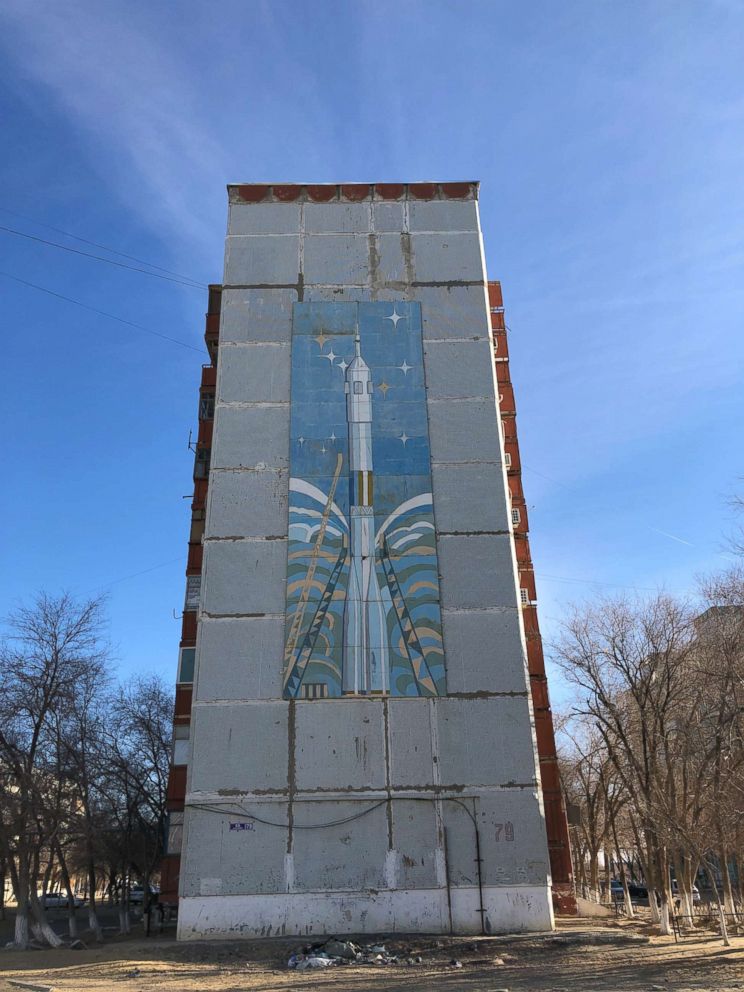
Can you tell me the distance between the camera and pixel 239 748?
20891 mm

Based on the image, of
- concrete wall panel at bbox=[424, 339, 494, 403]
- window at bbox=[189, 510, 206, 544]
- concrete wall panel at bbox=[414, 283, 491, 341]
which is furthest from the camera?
window at bbox=[189, 510, 206, 544]


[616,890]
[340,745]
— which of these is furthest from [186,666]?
[616,890]

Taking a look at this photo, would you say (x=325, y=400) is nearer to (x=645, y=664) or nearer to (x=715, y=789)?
(x=645, y=664)

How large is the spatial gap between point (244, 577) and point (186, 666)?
208 inches

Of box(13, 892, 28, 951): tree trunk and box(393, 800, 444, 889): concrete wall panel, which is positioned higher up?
box(393, 800, 444, 889): concrete wall panel

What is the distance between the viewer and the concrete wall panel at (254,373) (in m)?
25.3

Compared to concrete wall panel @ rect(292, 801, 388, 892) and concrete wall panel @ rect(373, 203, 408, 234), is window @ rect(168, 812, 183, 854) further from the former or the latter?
concrete wall panel @ rect(373, 203, 408, 234)

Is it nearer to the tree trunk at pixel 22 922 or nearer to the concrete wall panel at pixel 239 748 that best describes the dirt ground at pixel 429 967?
the concrete wall panel at pixel 239 748

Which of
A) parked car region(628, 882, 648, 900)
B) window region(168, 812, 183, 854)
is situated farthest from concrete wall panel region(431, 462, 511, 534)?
parked car region(628, 882, 648, 900)

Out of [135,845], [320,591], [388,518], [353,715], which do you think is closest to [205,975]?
[353,715]

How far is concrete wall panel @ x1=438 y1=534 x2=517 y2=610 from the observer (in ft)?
74.4

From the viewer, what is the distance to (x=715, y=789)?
21.4 m

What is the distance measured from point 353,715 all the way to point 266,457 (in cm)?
815

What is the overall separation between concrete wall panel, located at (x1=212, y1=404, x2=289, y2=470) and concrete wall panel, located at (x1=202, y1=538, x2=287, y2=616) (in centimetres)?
260
